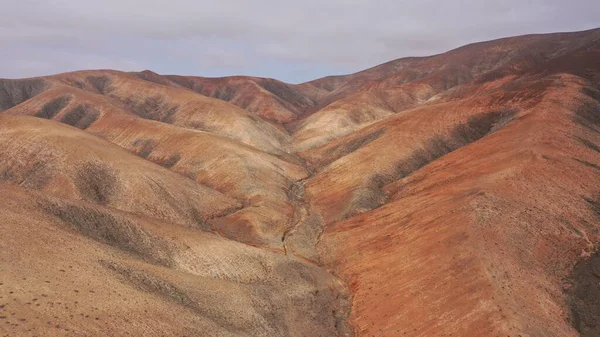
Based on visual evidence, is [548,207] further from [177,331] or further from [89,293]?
[89,293]

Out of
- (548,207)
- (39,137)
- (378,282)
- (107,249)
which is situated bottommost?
(378,282)

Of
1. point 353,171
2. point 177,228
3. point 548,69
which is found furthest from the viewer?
point 548,69

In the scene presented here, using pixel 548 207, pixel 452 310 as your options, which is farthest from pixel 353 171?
pixel 452 310

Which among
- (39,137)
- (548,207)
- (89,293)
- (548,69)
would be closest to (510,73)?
(548,69)

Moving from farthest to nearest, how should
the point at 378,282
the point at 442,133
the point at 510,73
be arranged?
the point at 510,73 < the point at 442,133 < the point at 378,282

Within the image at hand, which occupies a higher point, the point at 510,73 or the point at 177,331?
the point at 510,73

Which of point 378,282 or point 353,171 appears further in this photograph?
point 353,171

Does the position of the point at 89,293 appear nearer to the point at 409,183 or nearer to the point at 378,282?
the point at 378,282
